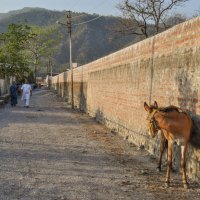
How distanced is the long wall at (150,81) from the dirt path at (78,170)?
0.50 meters

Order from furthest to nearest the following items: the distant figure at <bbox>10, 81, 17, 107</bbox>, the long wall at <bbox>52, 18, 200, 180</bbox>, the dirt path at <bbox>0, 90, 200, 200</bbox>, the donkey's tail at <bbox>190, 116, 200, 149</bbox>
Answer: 1. the distant figure at <bbox>10, 81, 17, 107</bbox>
2. the long wall at <bbox>52, 18, 200, 180</bbox>
3. the donkey's tail at <bbox>190, 116, 200, 149</bbox>
4. the dirt path at <bbox>0, 90, 200, 200</bbox>

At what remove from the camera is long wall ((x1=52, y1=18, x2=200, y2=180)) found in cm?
845

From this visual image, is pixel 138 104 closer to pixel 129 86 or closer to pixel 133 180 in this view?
pixel 129 86

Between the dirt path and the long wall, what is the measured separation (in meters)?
0.50

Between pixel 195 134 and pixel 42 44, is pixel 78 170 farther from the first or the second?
pixel 42 44

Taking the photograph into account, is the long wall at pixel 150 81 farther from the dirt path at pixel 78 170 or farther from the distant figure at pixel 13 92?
the distant figure at pixel 13 92

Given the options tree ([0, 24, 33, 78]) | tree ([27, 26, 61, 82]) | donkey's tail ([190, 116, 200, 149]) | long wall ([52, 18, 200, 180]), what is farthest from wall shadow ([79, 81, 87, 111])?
tree ([27, 26, 61, 82])

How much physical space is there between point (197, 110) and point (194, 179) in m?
1.16

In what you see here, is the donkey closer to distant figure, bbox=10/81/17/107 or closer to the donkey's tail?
the donkey's tail

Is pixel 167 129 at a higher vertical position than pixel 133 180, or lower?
higher

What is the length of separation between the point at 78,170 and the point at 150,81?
3.66m

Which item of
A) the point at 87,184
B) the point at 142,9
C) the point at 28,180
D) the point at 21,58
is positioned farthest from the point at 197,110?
the point at 21,58

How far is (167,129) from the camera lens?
7605 mm

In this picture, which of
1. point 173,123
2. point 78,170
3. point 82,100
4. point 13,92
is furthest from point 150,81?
point 13,92
